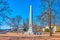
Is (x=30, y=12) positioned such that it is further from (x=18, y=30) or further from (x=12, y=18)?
(x=12, y=18)

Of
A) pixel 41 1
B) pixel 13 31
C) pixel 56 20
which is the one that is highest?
pixel 41 1

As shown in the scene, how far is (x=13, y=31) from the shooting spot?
990cm

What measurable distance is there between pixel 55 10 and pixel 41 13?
883 mm

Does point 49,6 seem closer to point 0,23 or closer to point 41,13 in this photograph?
point 41,13

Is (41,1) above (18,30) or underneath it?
above

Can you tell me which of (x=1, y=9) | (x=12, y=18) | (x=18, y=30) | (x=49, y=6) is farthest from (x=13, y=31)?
(x=49, y=6)

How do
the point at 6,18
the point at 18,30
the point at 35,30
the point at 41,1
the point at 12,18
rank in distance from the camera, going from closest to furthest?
the point at 6,18, the point at 12,18, the point at 41,1, the point at 18,30, the point at 35,30

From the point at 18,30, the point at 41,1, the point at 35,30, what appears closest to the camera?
the point at 41,1

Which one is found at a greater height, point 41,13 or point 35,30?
point 41,13

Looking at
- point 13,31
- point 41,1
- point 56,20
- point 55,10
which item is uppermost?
point 41,1

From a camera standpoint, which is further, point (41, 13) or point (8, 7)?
point (41, 13)

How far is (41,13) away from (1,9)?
250 centimetres

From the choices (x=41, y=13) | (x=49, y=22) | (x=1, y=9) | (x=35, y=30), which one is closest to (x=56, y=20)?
(x=49, y=22)

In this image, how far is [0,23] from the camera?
7980mm
